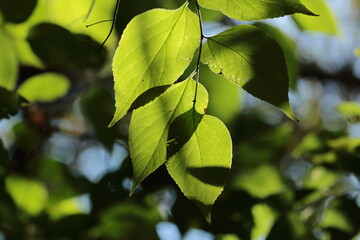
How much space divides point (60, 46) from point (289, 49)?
1.54 feet

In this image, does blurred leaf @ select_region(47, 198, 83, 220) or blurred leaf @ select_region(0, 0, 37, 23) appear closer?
blurred leaf @ select_region(0, 0, 37, 23)

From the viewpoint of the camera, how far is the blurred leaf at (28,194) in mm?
1035

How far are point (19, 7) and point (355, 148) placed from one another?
2.19 feet

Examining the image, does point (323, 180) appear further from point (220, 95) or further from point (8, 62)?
point (8, 62)

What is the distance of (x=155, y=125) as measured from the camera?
496 mm

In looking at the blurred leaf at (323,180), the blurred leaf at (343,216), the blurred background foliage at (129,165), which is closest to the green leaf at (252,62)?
the blurred background foliage at (129,165)

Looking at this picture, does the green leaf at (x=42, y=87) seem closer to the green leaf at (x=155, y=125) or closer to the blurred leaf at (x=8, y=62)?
the blurred leaf at (x=8, y=62)

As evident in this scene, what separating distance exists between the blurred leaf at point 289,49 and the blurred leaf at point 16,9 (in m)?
0.47

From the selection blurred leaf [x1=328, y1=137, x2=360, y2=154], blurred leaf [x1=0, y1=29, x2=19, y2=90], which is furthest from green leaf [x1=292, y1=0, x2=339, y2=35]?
→ blurred leaf [x1=0, y1=29, x2=19, y2=90]

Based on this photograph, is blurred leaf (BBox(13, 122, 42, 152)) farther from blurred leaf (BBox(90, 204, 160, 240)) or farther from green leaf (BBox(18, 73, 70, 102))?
blurred leaf (BBox(90, 204, 160, 240))

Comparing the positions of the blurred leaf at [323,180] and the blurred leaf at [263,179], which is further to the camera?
the blurred leaf at [263,179]

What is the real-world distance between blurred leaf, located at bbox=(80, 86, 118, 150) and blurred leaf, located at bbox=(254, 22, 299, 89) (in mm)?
387

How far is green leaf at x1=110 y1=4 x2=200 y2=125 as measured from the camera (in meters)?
0.47

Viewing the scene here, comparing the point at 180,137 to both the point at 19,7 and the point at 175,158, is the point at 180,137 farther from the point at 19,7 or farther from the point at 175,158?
the point at 19,7
